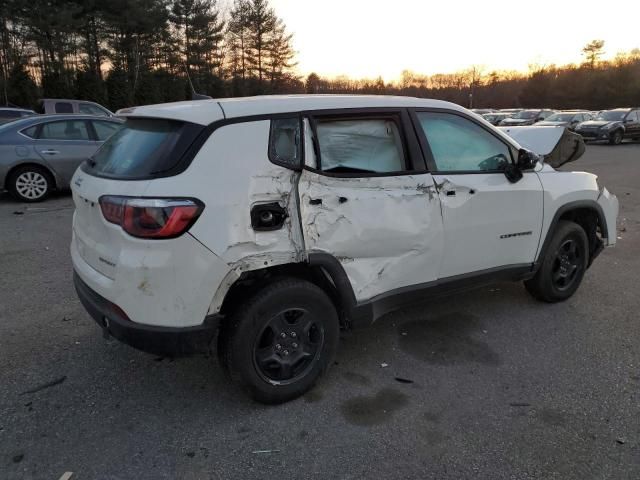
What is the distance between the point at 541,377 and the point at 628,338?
3.55ft

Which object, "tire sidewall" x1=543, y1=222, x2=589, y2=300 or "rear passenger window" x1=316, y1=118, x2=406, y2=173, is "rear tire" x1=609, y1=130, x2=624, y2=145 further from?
"rear passenger window" x1=316, y1=118, x2=406, y2=173

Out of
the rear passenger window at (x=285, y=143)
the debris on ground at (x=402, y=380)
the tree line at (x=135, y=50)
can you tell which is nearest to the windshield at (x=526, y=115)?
the tree line at (x=135, y=50)

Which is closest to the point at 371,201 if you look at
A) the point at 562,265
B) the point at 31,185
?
the point at 562,265

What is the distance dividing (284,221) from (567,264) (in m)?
2.98

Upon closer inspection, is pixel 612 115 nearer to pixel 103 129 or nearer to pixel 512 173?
pixel 103 129

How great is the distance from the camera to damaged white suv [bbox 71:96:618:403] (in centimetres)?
257

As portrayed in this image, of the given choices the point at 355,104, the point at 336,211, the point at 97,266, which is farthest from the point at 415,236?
the point at 97,266

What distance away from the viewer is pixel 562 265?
4.42 meters

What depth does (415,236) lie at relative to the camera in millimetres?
3291

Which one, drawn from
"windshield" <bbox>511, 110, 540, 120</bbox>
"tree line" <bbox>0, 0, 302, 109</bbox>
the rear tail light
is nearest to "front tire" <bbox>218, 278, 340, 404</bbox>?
the rear tail light

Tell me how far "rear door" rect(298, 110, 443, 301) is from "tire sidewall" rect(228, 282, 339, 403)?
257 millimetres

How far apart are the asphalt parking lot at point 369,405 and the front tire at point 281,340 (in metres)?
0.17

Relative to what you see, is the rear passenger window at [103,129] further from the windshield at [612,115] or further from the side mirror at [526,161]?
the windshield at [612,115]

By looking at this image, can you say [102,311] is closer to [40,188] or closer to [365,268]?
[365,268]
